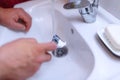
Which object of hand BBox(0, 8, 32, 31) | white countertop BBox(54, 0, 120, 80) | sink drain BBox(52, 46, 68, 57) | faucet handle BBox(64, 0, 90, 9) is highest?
faucet handle BBox(64, 0, 90, 9)

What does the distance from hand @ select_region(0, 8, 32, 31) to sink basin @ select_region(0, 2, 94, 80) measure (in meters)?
0.03

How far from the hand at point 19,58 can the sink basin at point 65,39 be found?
0.53 feet

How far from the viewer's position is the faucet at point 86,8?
0.63 metres

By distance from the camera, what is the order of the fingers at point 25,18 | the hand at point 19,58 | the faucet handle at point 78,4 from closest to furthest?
the hand at point 19,58 → the faucet handle at point 78,4 → the fingers at point 25,18

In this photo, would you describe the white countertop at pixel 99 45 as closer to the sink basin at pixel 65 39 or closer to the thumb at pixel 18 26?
the sink basin at pixel 65 39

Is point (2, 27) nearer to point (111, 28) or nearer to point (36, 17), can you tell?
point (36, 17)

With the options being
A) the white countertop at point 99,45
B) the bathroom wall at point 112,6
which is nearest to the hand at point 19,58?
the white countertop at point 99,45

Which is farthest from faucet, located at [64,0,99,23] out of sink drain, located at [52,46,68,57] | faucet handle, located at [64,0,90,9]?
sink drain, located at [52,46,68,57]

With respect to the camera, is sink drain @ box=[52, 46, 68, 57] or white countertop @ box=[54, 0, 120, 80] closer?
white countertop @ box=[54, 0, 120, 80]

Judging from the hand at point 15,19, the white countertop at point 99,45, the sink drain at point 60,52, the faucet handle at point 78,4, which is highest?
the faucet handle at point 78,4

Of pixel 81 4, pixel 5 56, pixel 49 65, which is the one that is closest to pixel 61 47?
pixel 49 65

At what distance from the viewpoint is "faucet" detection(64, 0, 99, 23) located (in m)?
0.63

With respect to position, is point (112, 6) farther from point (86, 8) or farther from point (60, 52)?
point (60, 52)

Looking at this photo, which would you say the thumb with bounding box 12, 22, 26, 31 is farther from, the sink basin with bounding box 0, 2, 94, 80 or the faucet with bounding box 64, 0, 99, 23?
the faucet with bounding box 64, 0, 99, 23
